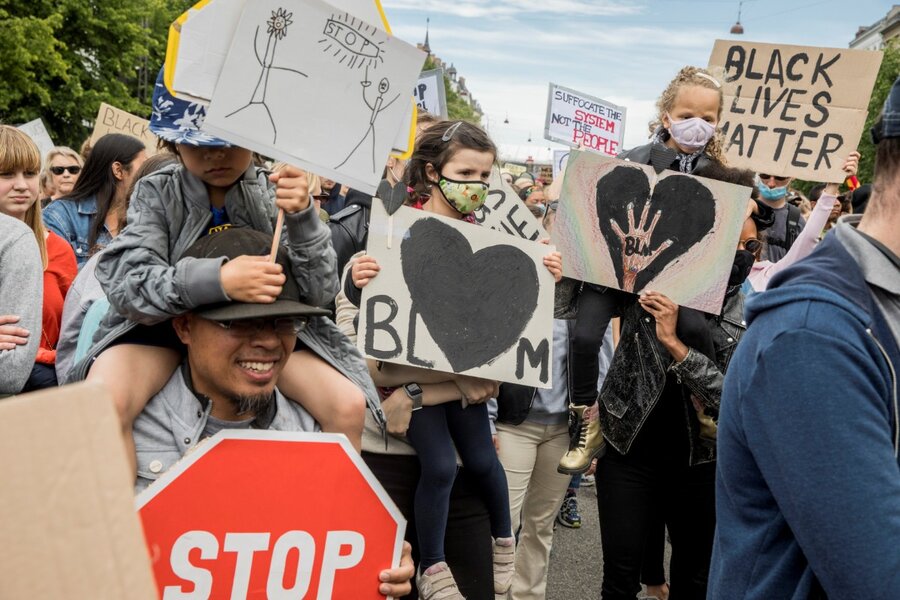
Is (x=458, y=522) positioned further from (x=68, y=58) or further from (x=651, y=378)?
(x=68, y=58)

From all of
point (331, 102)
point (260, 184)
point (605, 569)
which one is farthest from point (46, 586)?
point (605, 569)

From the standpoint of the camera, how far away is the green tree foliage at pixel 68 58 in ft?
76.7

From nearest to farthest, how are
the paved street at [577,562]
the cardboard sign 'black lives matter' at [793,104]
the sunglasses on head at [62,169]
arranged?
the cardboard sign 'black lives matter' at [793,104], the paved street at [577,562], the sunglasses on head at [62,169]

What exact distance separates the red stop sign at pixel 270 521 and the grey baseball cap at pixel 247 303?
35cm

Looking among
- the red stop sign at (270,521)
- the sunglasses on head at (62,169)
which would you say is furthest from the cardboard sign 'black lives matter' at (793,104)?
the sunglasses on head at (62,169)

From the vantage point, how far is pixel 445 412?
3225 mm

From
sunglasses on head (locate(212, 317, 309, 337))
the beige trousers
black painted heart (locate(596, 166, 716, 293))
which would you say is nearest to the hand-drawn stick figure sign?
sunglasses on head (locate(212, 317, 309, 337))

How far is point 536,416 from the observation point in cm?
401

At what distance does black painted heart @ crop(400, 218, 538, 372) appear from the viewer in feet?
10.2

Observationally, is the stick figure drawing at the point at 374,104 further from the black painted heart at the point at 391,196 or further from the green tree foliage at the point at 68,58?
the green tree foliage at the point at 68,58

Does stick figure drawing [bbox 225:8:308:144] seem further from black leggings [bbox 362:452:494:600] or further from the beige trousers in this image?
the beige trousers

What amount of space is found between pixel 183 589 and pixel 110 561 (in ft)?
2.87

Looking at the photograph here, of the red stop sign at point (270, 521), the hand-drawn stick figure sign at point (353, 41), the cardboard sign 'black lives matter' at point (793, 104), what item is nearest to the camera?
the red stop sign at point (270, 521)

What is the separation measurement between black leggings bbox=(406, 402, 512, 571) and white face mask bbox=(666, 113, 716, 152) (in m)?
1.40
